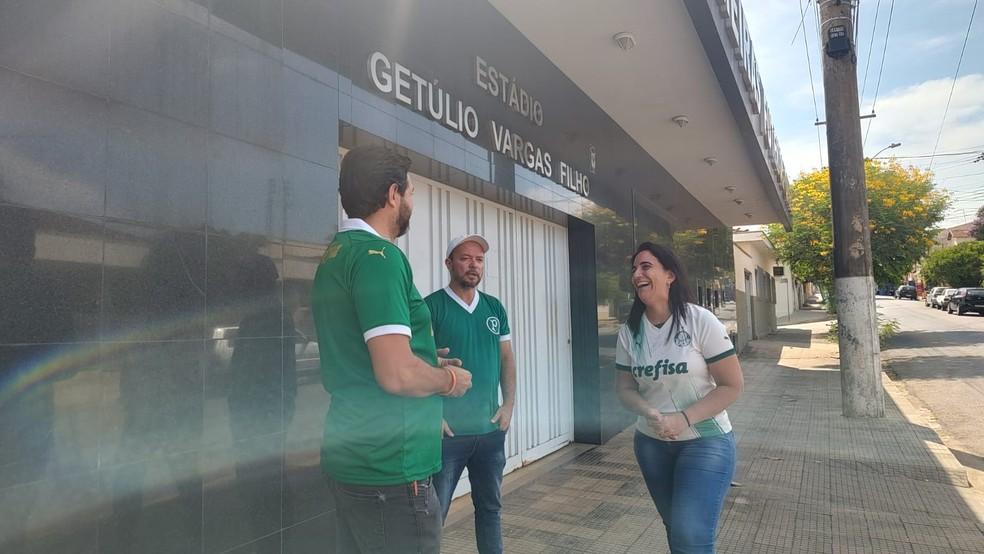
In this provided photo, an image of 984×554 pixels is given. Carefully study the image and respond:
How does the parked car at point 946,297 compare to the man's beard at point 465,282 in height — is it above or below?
below

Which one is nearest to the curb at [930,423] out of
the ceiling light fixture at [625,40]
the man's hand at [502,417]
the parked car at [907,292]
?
the man's hand at [502,417]

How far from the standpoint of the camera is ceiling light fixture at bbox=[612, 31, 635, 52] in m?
4.70

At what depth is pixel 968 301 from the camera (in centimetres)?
3025

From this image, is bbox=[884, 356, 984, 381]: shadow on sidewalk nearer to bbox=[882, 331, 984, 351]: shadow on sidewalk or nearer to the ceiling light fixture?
bbox=[882, 331, 984, 351]: shadow on sidewalk

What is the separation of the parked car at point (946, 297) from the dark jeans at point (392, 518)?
4058 centimetres

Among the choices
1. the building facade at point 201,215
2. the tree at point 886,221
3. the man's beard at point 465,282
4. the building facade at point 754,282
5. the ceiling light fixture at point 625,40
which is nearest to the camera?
the building facade at point 201,215

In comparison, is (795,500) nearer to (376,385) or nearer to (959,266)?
(376,385)

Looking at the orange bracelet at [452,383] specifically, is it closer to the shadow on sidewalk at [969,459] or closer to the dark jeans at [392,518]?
the dark jeans at [392,518]

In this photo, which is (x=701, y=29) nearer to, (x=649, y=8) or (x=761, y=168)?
(x=649, y=8)

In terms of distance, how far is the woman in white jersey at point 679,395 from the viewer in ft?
7.54

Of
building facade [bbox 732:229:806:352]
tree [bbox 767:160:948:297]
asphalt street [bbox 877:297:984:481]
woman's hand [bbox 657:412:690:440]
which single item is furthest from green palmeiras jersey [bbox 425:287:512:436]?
building facade [bbox 732:229:806:352]

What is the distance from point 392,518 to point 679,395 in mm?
1372

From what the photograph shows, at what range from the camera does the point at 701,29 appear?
4.61 meters

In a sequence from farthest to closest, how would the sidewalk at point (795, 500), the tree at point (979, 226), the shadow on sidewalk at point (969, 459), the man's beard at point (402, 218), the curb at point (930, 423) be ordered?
the tree at point (979, 226) < the shadow on sidewalk at point (969, 459) < the curb at point (930, 423) < the sidewalk at point (795, 500) < the man's beard at point (402, 218)
